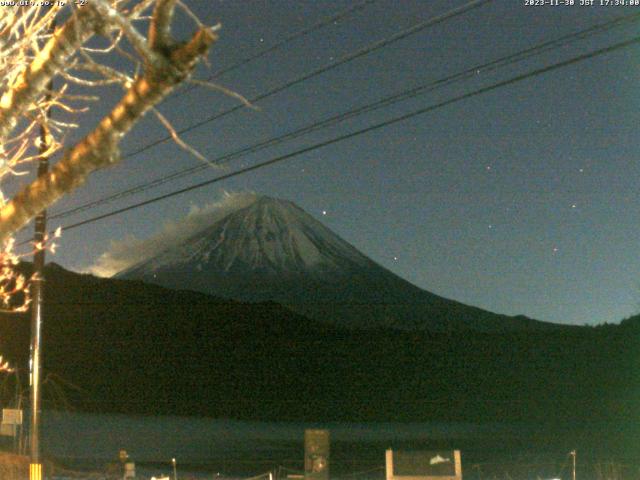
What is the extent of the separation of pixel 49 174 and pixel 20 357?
302 feet

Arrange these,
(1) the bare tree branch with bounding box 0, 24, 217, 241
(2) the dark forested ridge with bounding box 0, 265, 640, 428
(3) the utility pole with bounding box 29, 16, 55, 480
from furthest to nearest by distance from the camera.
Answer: (2) the dark forested ridge with bounding box 0, 265, 640, 428 → (3) the utility pole with bounding box 29, 16, 55, 480 → (1) the bare tree branch with bounding box 0, 24, 217, 241

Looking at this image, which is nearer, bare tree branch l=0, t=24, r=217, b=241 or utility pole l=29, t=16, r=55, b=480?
bare tree branch l=0, t=24, r=217, b=241

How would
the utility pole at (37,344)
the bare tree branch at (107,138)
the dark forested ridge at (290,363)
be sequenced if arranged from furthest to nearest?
the dark forested ridge at (290,363) < the utility pole at (37,344) < the bare tree branch at (107,138)

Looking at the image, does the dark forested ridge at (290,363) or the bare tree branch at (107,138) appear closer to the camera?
the bare tree branch at (107,138)

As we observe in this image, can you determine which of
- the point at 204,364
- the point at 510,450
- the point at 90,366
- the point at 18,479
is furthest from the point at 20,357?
the point at 18,479

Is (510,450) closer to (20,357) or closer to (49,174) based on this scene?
(49,174)

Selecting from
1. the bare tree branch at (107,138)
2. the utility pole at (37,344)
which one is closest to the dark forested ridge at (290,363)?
the utility pole at (37,344)

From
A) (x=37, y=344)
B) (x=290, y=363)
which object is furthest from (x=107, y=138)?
(x=290, y=363)

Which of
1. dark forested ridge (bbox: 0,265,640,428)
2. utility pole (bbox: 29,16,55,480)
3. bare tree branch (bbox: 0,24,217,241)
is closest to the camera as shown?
bare tree branch (bbox: 0,24,217,241)

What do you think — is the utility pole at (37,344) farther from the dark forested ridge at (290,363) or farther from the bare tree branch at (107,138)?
the dark forested ridge at (290,363)

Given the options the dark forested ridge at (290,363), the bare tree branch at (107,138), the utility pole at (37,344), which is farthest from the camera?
the dark forested ridge at (290,363)

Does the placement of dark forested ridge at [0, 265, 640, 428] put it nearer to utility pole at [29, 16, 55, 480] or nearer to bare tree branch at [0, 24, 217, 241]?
utility pole at [29, 16, 55, 480]

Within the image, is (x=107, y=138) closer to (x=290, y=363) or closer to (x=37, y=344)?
(x=37, y=344)

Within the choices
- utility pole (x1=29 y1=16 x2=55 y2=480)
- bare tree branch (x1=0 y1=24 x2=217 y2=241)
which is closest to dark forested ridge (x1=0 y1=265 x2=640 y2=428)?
utility pole (x1=29 y1=16 x2=55 y2=480)
